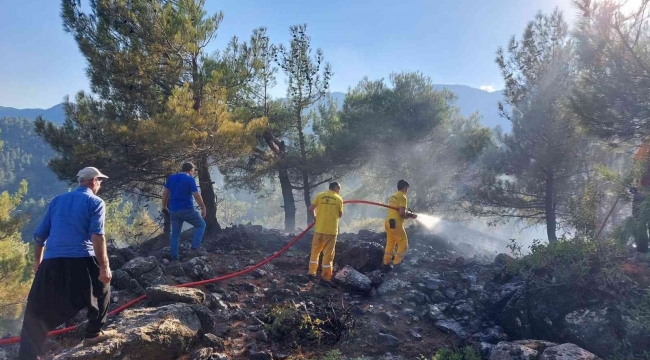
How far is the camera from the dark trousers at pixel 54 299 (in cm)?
398

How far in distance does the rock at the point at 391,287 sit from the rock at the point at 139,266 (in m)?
3.86

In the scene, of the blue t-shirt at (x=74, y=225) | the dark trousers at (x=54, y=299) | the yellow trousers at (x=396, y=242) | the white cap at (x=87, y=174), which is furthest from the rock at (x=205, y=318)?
the yellow trousers at (x=396, y=242)

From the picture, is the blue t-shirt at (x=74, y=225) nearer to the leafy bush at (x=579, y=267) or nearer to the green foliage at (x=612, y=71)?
the leafy bush at (x=579, y=267)

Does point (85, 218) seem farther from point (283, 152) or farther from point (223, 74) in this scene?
point (283, 152)

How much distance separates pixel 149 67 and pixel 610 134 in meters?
10.4

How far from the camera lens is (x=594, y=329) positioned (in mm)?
5148

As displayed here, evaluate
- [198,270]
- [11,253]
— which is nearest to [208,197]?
[198,270]

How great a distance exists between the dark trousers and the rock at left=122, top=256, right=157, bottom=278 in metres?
2.47

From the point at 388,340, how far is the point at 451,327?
3.99 feet

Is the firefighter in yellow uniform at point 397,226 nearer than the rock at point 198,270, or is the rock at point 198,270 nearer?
the rock at point 198,270

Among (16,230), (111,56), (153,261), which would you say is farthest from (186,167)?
(16,230)

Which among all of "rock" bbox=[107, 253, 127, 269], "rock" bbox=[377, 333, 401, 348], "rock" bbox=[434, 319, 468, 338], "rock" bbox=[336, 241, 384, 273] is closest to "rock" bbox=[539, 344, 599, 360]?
"rock" bbox=[434, 319, 468, 338]

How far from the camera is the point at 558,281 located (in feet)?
19.3

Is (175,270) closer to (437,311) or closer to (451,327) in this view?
(437,311)
